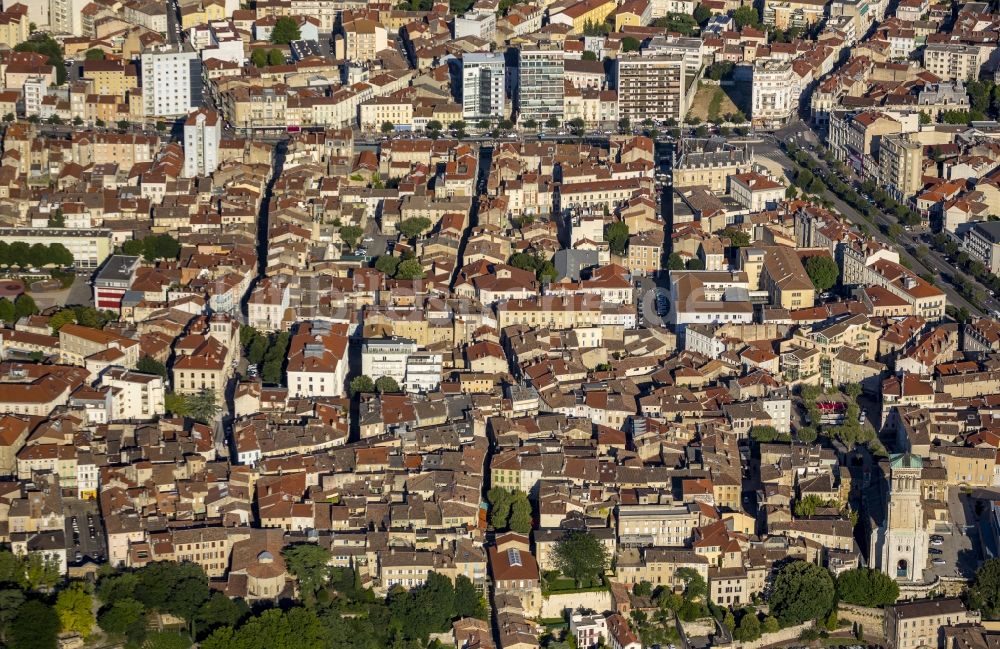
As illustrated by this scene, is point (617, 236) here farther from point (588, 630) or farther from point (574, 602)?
point (588, 630)

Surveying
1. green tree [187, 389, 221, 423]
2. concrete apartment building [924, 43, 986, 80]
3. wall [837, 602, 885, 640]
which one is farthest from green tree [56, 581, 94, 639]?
concrete apartment building [924, 43, 986, 80]

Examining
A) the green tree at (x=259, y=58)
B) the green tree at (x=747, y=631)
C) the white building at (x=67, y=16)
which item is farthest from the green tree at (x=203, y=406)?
the white building at (x=67, y=16)

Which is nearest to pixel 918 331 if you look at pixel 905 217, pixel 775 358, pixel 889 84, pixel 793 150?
pixel 775 358

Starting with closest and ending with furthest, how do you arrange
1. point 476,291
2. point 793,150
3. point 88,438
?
1. point 88,438
2. point 476,291
3. point 793,150

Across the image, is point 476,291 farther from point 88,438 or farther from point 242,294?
point 88,438

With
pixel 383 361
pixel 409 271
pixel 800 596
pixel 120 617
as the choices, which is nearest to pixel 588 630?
pixel 800 596

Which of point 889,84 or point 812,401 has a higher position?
point 889,84
